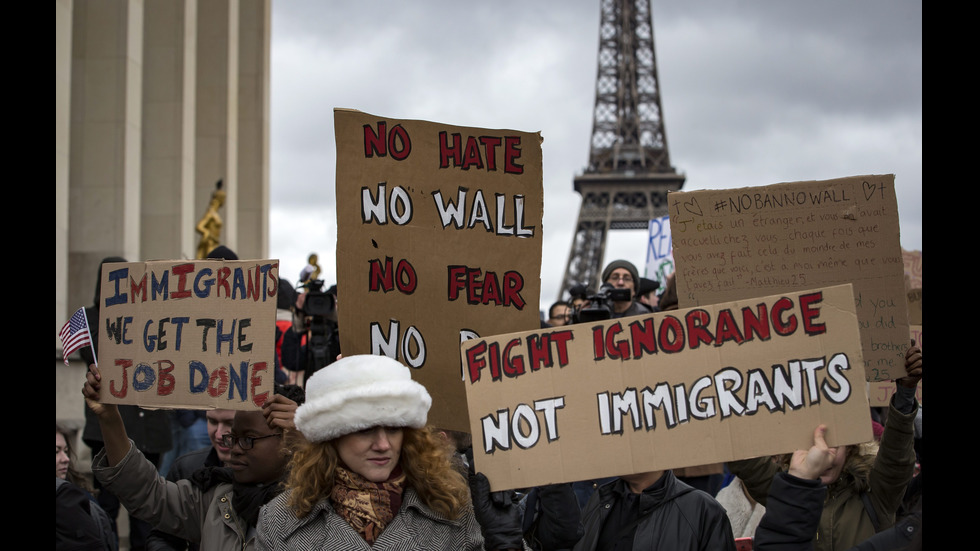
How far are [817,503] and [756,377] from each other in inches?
17.8

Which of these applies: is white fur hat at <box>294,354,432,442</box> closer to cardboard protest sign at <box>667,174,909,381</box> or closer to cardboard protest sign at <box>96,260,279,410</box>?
cardboard protest sign at <box>96,260,279,410</box>

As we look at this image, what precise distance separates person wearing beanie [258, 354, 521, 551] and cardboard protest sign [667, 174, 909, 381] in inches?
48.8

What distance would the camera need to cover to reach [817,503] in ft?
9.87

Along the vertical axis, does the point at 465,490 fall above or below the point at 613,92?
below

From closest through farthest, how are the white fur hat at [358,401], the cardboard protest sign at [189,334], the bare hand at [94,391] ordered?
the white fur hat at [358,401] → the bare hand at [94,391] → the cardboard protest sign at [189,334]

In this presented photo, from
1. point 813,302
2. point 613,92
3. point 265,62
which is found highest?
point 613,92

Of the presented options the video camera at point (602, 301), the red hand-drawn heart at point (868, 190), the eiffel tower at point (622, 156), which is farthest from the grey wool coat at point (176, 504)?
the eiffel tower at point (622, 156)

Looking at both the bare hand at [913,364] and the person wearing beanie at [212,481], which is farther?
the bare hand at [913,364]

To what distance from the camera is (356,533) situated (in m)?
3.04

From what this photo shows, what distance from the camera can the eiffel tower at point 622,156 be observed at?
4845 centimetres

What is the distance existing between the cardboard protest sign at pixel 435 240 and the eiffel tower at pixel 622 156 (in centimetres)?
3948

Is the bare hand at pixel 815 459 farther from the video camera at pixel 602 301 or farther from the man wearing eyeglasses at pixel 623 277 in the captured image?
the man wearing eyeglasses at pixel 623 277
